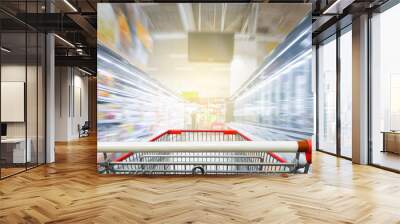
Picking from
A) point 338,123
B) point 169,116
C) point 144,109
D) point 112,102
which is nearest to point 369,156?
point 338,123

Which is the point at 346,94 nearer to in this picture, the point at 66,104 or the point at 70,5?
the point at 70,5

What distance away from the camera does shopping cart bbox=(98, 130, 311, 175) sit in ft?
16.3

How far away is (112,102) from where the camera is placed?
17.0 feet

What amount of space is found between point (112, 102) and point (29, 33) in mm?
2431

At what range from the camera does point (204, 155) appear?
5.48 m

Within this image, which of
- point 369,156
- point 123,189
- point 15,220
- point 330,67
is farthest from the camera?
point 330,67

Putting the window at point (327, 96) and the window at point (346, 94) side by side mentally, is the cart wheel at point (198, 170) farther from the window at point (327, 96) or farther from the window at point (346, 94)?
the window at point (327, 96)

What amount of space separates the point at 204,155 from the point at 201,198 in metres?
1.47

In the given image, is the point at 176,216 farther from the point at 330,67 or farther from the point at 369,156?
the point at 330,67

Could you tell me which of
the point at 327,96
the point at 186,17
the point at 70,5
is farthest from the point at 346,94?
the point at 70,5

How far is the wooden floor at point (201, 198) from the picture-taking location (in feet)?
10.9

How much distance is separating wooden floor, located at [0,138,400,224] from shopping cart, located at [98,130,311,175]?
0.22 m

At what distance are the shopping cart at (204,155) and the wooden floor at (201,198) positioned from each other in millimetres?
224

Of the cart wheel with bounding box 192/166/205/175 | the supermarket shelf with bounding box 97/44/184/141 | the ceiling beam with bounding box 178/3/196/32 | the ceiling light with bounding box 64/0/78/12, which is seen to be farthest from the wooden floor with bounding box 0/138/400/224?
the ceiling light with bounding box 64/0/78/12
